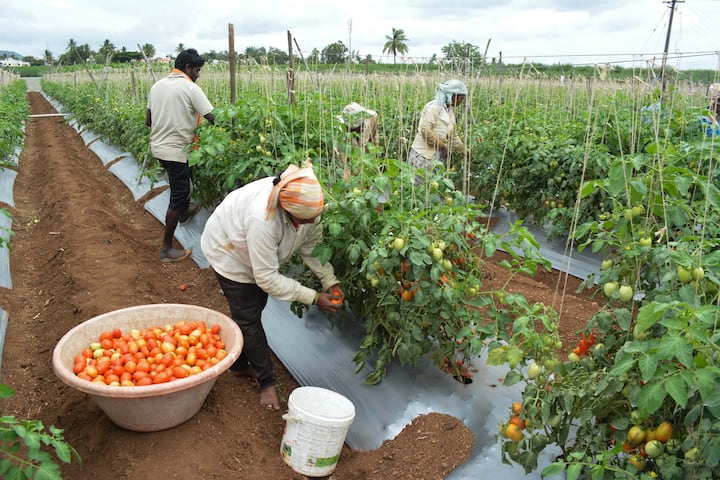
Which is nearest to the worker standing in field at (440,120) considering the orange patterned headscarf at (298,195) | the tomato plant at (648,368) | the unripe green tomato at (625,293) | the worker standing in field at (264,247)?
the worker standing in field at (264,247)

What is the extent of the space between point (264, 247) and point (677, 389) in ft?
5.64

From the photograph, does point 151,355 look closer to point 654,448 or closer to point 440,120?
point 654,448

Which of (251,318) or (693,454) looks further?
(251,318)

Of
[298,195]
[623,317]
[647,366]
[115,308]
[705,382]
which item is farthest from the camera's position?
[115,308]

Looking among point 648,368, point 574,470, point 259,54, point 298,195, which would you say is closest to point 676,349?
point 648,368

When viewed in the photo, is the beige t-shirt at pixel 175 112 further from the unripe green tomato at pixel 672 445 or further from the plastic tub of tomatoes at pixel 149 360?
the unripe green tomato at pixel 672 445

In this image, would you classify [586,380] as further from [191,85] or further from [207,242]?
[191,85]

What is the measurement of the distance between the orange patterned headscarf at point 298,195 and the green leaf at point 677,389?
1.49 meters

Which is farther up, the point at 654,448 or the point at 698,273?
the point at 698,273

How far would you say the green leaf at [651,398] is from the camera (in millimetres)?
1520

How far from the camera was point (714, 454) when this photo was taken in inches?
56.6

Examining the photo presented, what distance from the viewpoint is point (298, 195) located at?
2383 millimetres

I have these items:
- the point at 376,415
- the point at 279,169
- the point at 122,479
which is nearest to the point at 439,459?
the point at 376,415

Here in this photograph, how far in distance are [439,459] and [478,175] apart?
4199 millimetres
